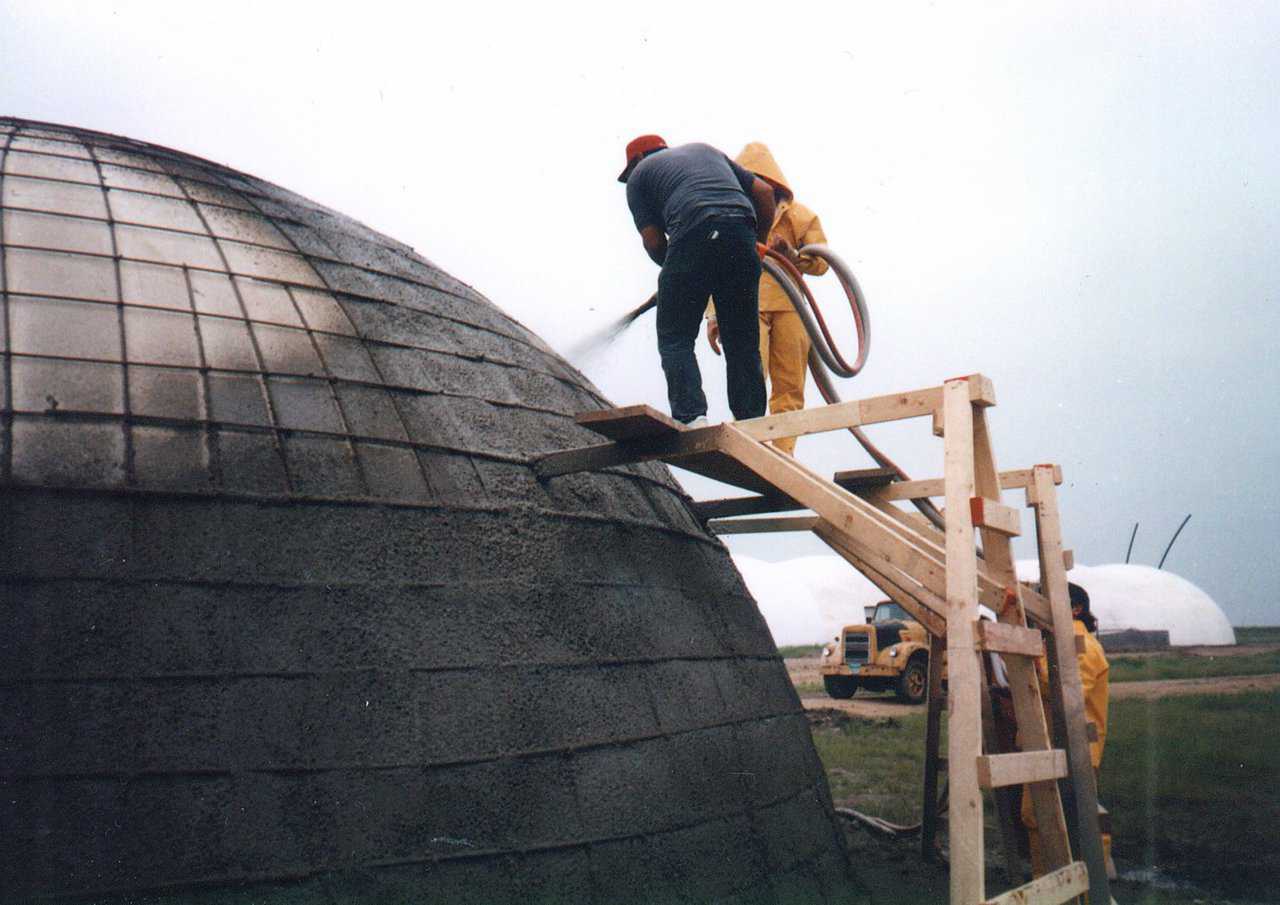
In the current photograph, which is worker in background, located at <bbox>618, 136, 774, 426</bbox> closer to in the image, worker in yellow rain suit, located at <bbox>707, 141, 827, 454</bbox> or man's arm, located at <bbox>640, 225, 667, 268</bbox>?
man's arm, located at <bbox>640, 225, 667, 268</bbox>

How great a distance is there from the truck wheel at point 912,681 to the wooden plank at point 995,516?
22.2 metres

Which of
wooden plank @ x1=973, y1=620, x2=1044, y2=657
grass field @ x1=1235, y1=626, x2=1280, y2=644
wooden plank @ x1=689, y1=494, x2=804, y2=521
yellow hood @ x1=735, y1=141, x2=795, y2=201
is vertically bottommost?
grass field @ x1=1235, y1=626, x2=1280, y2=644

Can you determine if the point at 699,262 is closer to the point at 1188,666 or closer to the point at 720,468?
the point at 720,468

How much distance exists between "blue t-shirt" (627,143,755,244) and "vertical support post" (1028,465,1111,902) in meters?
2.71

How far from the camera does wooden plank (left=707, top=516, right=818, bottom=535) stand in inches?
261

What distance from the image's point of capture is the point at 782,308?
795 cm

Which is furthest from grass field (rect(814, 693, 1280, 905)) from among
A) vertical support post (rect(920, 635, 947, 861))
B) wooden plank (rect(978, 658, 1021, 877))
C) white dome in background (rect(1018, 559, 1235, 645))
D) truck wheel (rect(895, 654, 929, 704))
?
white dome in background (rect(1018, 559, 1235, 645))

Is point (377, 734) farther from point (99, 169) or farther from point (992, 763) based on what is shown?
point (99, 169)

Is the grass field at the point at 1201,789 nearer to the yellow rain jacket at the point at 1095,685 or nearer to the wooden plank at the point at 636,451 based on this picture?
the yellow rain jacket at the point at 1095,685

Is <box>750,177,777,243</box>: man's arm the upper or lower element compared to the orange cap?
lower

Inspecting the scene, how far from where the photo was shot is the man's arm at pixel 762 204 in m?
6.43

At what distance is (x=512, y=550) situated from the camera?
5000 mm

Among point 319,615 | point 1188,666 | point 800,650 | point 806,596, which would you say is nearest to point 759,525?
point 319,615

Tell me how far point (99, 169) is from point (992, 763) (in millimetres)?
6115
